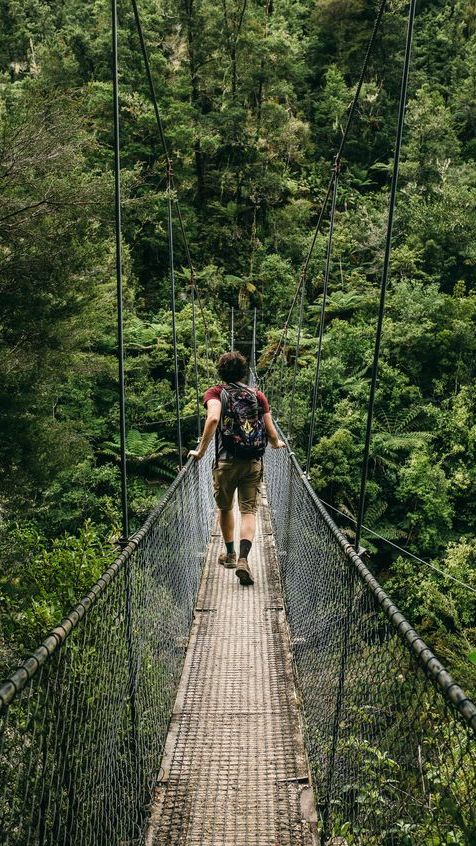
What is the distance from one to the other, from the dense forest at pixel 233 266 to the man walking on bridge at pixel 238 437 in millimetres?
1741

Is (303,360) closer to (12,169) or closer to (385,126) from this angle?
(12,169)

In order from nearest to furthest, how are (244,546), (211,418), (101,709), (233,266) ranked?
(101,709), (211,418), (244,546), (233,266)

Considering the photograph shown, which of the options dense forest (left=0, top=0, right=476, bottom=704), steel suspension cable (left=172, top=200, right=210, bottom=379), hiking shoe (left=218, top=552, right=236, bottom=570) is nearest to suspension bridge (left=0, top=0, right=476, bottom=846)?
hiking shoe (left=218, top=552, right=236, bottom=570)

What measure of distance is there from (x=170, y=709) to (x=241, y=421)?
985 millimetres

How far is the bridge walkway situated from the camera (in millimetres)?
1210

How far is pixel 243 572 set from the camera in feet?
7.77

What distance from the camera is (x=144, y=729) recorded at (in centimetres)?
133

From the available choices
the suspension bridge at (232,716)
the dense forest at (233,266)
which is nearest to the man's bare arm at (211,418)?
the suspension bridge at (232,716)

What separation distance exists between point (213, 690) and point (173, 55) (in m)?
14.1

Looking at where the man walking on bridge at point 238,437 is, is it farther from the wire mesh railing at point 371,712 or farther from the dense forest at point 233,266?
the dense forest at point 233,266

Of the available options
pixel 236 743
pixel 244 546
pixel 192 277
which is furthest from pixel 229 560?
pixel 192 277

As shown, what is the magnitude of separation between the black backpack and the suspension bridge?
24cm

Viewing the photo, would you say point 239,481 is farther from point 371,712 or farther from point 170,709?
point 371,712

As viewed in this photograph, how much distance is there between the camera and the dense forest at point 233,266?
5180 millimetres
